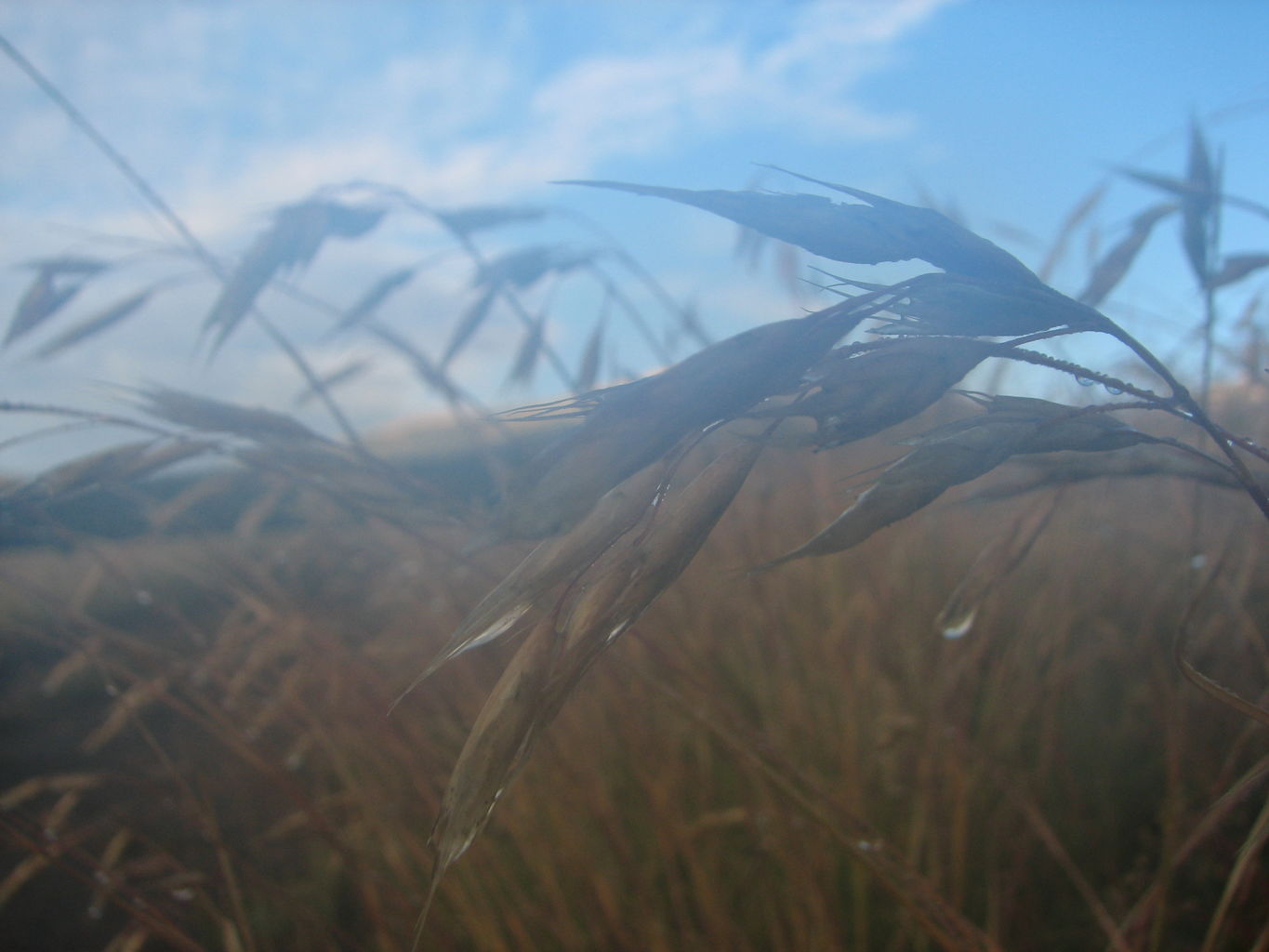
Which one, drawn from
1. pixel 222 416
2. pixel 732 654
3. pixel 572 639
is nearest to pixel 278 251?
pixel 222 416

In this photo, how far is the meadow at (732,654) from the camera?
0.22 metres

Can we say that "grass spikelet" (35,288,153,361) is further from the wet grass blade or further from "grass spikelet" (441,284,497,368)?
the wet grass blade

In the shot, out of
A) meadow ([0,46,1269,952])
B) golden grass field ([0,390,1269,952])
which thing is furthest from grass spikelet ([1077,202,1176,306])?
golden grass field ([0,390,1269,952])

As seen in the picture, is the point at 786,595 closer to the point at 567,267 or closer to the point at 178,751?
the point at 567,267

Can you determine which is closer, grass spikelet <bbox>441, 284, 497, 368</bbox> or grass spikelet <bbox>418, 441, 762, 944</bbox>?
grass spikelet <bbox>418, 441, 762, 944</bbox>

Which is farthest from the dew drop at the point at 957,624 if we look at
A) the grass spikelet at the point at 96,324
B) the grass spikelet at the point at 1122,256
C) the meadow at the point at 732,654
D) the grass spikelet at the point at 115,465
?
the grass spikelet at the point at 96,324

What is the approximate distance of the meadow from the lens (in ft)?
0.72

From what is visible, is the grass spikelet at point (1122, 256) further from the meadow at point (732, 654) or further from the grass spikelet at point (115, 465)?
the grass spikelet at point (115, 465)

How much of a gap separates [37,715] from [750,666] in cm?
169

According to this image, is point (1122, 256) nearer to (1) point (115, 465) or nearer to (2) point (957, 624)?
(2) point (957, 624)

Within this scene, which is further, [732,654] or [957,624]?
[732,654]

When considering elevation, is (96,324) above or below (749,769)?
above

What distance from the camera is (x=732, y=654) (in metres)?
1.13

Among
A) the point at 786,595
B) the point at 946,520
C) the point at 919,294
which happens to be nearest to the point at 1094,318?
the point at 919,294
